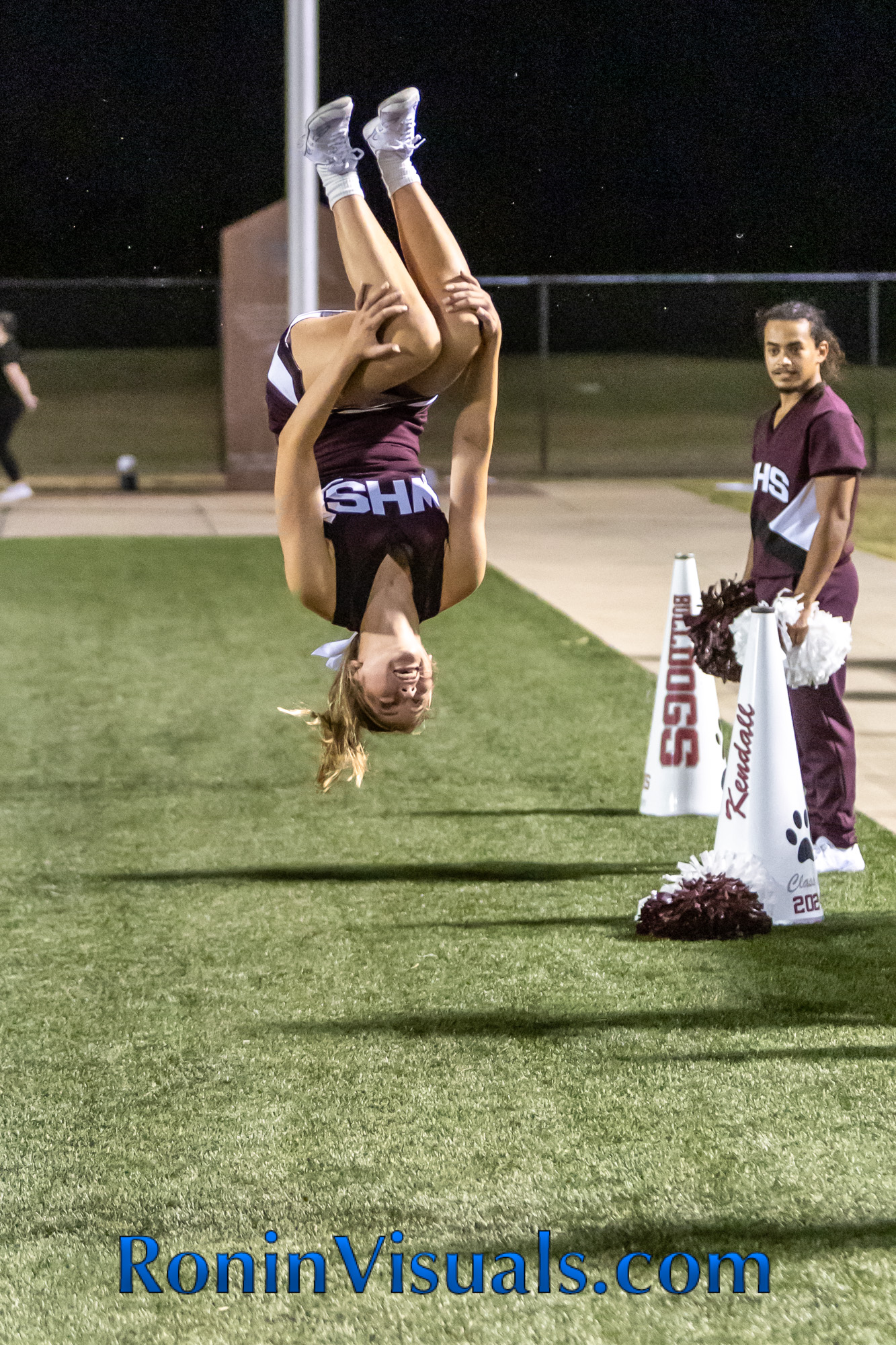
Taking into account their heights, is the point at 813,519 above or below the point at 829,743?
above

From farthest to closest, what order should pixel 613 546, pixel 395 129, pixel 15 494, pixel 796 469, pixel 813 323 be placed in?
pixel 15 494
pixel 613 546
pixel 796 469
pixel 813 323
pixel 395 129

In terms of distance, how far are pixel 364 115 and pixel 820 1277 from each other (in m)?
27.1

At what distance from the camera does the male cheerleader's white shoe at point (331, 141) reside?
335 cm

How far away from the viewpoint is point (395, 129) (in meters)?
3.37

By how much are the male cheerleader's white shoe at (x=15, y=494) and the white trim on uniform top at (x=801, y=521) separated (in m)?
14.5

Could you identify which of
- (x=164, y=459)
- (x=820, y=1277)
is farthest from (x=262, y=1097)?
(x=164, y=459)

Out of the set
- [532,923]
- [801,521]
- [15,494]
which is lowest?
[15,494]

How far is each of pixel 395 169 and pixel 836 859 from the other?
143 inches

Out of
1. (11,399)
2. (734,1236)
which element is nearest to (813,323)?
(734,1236)

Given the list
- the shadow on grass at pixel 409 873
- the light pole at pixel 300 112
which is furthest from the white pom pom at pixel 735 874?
the light pole at pixel 300 112

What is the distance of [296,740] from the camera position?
8461 millimetres

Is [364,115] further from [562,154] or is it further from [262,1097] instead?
[262,1097]

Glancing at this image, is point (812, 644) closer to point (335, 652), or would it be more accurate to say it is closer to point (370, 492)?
point (335, 652)

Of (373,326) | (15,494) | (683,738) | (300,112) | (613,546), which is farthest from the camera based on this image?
(15,494)
